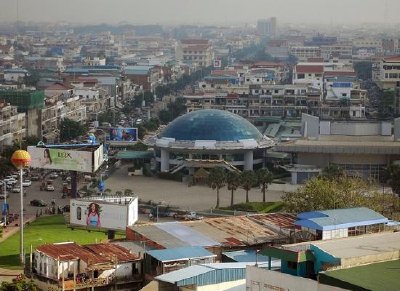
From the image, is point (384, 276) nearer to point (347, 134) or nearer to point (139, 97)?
point (347, 134)

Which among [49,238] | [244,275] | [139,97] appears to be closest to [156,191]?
[49,238]

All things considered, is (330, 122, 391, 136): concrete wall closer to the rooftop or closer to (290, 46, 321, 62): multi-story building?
the rooftop

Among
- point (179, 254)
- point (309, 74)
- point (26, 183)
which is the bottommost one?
point (26, 183)

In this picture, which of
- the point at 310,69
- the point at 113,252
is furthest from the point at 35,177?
the point at 310,69

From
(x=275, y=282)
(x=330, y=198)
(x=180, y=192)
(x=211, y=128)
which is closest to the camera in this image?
(x=275, y=282)

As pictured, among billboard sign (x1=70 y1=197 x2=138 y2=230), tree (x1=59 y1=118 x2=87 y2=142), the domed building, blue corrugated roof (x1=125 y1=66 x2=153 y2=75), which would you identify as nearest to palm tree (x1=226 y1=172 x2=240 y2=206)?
the domed building

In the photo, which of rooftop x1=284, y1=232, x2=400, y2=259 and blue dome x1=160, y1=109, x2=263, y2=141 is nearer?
rooftop x1=284, y1=232, x2=400, y2=259

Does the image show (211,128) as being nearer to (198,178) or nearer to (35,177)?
(198,178)
